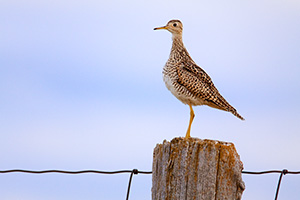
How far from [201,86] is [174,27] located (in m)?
2.19

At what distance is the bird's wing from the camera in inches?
394

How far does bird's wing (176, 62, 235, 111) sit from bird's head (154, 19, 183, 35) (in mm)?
1641

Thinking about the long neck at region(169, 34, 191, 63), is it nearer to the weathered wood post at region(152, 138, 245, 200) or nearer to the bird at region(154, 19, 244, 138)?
the bird at region(154, 19, 244, 138)

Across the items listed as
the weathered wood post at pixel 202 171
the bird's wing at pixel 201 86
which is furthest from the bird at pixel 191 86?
the weathered wood post at pixel 202 171

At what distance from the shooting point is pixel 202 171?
4.45 m

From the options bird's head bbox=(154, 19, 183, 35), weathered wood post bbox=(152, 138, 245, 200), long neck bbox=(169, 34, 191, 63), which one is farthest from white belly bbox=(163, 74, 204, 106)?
weathered wood post bbox=(152, 138, 245, 200)

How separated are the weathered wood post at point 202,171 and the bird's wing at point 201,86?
17.9 feet

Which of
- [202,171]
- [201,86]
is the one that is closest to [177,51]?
[201,86]

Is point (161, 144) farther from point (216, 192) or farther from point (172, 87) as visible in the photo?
point (172, 87)

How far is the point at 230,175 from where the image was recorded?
448 cm

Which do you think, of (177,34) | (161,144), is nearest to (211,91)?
(177,34)

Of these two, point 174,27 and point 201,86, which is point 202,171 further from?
point 174,27

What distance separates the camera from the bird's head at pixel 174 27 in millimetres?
11734

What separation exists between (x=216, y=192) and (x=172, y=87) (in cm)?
570
